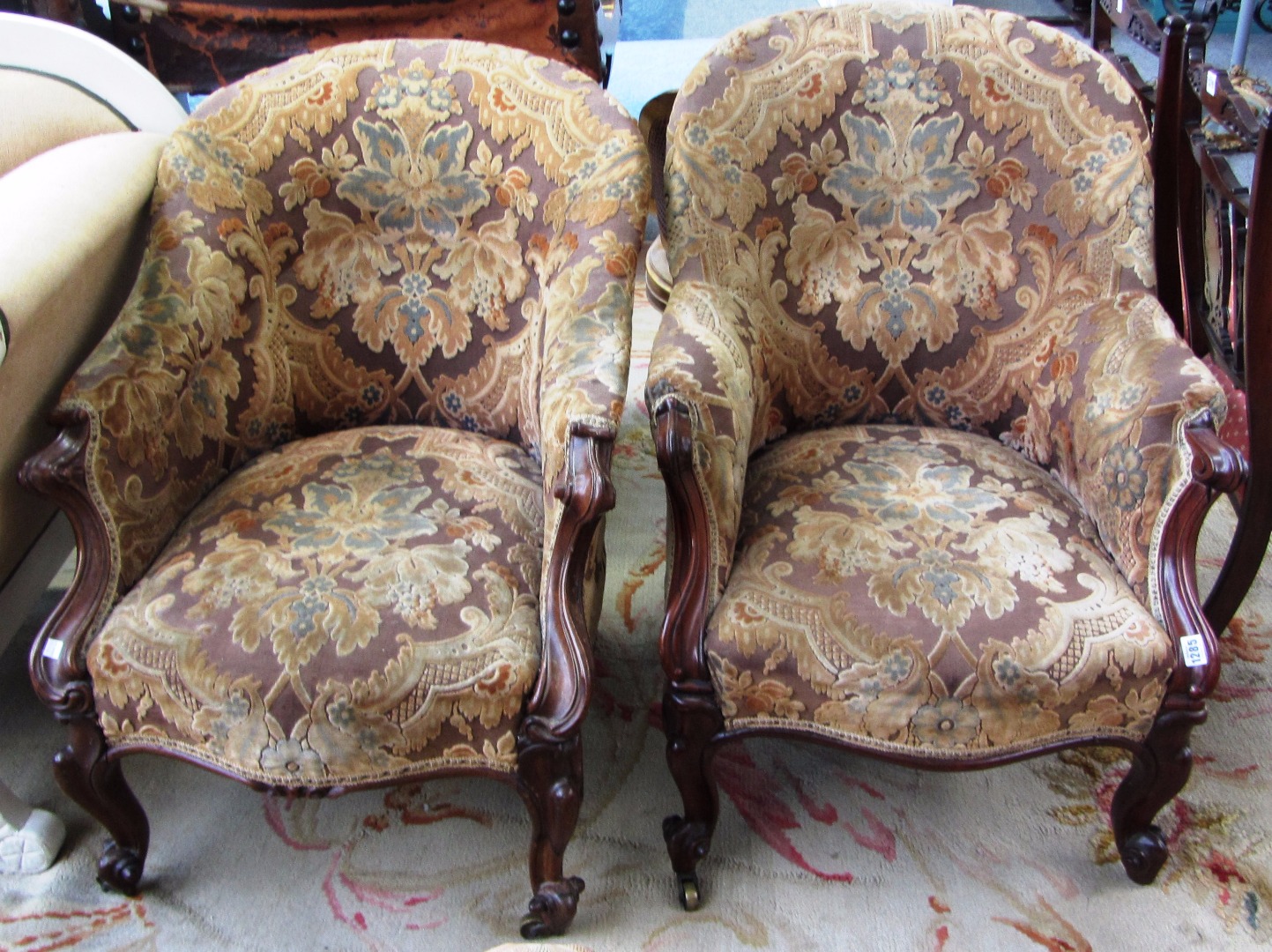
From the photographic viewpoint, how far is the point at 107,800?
126 centimetres

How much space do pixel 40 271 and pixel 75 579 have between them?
403 millimetres

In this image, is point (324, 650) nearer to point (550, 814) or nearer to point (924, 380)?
point (550, 814)

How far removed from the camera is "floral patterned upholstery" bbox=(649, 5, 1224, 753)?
1.19 m

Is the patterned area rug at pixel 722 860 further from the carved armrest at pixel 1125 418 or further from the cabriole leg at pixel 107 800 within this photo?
the carved armrest at pixel 1125 418

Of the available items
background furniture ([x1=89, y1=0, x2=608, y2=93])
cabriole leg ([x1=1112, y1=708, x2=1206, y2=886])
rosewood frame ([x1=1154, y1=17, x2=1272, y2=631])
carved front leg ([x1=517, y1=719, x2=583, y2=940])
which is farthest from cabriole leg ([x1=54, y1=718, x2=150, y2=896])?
background furniture ([x1=89, y1=0, x2=608, y2=93])

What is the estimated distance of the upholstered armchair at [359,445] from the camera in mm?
1166

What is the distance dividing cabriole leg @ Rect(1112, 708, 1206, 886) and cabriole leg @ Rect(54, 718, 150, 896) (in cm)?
126

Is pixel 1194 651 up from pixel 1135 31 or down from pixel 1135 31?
down

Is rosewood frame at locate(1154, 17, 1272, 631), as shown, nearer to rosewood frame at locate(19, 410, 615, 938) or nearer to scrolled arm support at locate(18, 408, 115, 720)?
rosewood frame at locate(19, 410, 615, 938)

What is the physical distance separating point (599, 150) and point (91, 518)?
82 centimetres

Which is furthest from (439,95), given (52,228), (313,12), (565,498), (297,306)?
(313,12)

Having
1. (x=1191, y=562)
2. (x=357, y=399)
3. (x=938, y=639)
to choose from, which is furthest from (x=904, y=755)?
(x=357, y=399)

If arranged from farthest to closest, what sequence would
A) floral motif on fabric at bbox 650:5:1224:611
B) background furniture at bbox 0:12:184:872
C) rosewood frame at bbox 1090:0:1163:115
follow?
rosewood frame at bbox 1090:0:1163:115 < floral motif on fabric at bbox 650:5:1224:611 < background furniture at bbox 0:12:184:872

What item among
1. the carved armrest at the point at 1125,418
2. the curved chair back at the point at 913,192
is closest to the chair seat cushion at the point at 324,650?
the curved chair back at the point at 913,192
